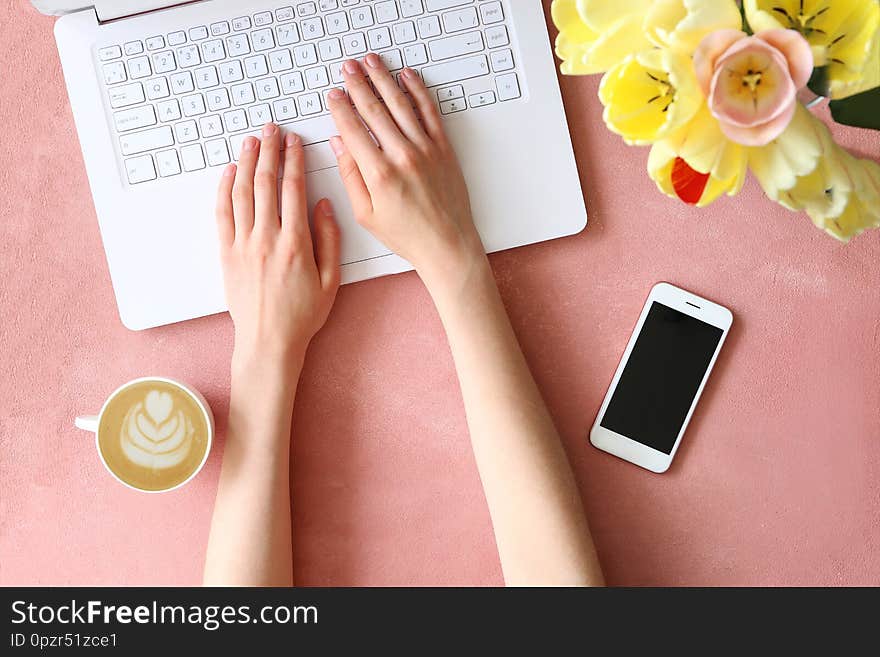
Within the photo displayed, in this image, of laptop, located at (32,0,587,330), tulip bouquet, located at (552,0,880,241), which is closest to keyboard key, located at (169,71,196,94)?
laptop, located at (32,0,587,330)

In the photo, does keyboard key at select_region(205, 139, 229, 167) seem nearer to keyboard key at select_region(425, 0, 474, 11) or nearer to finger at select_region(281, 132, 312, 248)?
finger at select_region(281, 132, 312, 248)

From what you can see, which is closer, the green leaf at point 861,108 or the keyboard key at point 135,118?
the green leaf at point 861,108

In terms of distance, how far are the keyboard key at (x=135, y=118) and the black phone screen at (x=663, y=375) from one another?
0.52 metres

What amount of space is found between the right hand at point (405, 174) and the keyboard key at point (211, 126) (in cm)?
11

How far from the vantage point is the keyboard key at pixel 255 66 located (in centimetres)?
71

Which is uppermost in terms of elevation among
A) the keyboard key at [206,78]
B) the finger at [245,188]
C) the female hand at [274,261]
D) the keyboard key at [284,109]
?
the keyboard key at [206,78]

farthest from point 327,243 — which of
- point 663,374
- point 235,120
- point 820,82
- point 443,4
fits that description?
point 820,82

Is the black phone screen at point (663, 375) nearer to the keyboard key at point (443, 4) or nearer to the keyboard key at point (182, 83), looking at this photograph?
the keyboard key at point (443, 4)

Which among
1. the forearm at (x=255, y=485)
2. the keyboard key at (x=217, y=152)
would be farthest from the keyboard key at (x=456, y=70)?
the forearm at (x=255, y=485)

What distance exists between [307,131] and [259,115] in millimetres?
47

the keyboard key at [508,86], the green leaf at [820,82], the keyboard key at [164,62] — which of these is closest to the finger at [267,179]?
the keyboard key at [164,62]

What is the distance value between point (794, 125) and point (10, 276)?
72 centimetres

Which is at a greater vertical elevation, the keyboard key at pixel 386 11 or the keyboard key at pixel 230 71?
the keyboard key at pixel 386 11
